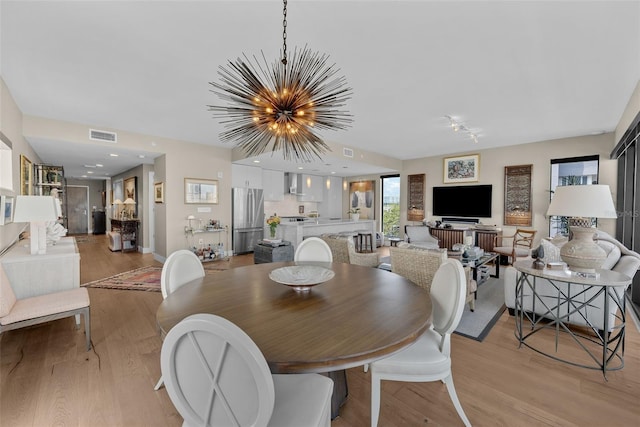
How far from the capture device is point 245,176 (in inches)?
271

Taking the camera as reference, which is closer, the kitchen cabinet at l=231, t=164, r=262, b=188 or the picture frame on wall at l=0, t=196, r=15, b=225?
the picture frame on wall at l=0, t=196, r=15, b=225

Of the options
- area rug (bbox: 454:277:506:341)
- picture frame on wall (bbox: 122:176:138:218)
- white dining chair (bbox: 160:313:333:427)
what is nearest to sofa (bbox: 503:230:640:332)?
area rug (bbox: 454:277:506:341)

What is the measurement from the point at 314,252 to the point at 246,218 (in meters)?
4.42

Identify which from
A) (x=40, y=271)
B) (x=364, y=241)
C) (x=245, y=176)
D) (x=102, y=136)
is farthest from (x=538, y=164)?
(x=102, y=136)

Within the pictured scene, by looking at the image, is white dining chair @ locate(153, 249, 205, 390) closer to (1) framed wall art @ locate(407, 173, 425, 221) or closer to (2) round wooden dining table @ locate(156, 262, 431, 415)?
(2) round wooden dining table @ locate(156, 262, 431, 415)

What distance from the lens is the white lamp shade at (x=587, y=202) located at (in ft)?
7.13

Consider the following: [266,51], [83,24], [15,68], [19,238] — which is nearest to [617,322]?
[266,51]

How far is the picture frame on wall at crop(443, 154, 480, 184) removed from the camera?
6695 mm

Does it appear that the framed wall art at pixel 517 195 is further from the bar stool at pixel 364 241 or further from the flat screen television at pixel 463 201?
the bar stool at pixel 364 241

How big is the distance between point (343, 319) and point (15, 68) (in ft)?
12.9

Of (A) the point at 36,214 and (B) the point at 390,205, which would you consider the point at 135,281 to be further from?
(B) the point at 390,205

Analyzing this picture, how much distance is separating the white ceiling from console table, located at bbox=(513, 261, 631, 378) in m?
1.95

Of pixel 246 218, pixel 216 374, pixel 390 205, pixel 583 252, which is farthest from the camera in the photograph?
pixel 390 205

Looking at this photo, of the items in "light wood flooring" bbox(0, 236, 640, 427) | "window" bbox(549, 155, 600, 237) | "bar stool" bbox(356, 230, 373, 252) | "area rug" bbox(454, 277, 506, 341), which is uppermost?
"window" bbox(549, 155, 600, 237)
